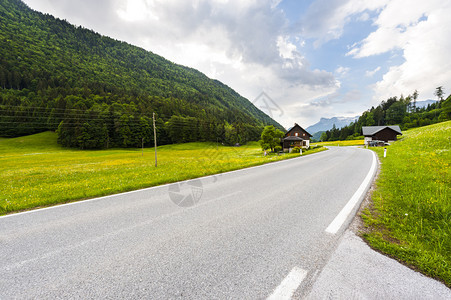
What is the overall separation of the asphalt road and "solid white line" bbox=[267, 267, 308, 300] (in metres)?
0.01

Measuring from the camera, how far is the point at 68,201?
5953 mm

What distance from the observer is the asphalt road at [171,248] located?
7.03 ft

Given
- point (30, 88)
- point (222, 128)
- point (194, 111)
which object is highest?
point (30, 88)

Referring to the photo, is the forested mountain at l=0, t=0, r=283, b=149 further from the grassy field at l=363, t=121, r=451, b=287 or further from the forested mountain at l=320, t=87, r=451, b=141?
the forested mountain at l=320, t=87, r=451, b=141

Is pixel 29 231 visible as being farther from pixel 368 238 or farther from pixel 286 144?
pixel 286 144

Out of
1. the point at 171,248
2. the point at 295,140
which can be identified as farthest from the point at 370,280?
the point at 295,140

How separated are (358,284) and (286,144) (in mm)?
51623

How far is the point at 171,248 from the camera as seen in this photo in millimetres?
2984

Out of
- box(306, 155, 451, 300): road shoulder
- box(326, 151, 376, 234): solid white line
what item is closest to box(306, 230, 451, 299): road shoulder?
box(306, 155, 451, 300): road shoulder

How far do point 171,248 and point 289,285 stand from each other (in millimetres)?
2016

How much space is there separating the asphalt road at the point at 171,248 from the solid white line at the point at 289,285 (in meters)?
0.01

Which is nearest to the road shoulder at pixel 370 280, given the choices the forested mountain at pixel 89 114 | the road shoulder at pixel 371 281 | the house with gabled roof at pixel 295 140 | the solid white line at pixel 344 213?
the road shoulder at pixel 371 281

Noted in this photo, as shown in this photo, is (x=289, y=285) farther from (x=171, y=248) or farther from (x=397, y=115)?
(x=397, y=115)

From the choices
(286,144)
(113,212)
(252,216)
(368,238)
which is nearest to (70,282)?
(113,212)
